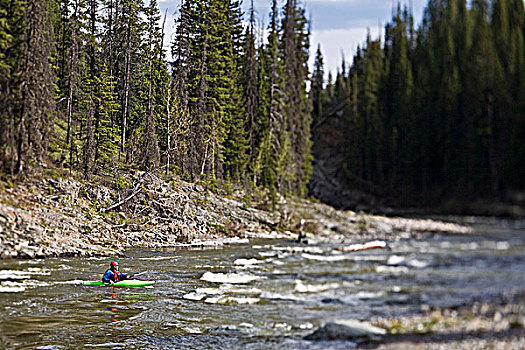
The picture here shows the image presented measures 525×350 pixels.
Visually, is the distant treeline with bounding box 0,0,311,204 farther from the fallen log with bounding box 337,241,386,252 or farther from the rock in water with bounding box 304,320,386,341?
the rock in water with bounding box 304,320,386,341

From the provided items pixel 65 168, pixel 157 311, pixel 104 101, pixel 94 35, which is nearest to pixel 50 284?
pixel 157 311

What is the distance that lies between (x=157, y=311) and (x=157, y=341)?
2509 millimetres

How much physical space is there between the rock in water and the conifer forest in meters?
3.55

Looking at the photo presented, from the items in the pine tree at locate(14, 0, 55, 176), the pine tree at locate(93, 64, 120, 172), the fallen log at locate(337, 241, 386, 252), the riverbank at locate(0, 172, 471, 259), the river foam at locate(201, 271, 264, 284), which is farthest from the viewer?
the pine tree at locate(93, 64, 120, 172)

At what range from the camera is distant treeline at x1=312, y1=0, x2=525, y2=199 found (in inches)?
297

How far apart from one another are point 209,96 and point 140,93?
756 cm

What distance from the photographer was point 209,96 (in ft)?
111

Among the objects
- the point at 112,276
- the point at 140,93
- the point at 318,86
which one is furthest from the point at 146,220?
the point at 318,86

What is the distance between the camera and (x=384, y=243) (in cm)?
2597

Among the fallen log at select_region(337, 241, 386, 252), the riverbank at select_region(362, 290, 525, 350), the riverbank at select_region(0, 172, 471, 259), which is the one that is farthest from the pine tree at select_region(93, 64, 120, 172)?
the riverbank at select_region(362, 290, 525, 350)

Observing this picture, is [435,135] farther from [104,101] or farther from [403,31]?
[403,31]

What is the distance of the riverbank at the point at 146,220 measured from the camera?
18.8 meters

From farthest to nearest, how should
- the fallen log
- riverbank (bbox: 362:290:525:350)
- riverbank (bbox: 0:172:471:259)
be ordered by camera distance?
the fallen log < riverbank (bbox: 0:172:471:259) < riverbank (bbox: 362:290:525:350)

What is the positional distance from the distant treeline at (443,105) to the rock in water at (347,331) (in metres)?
3.56
